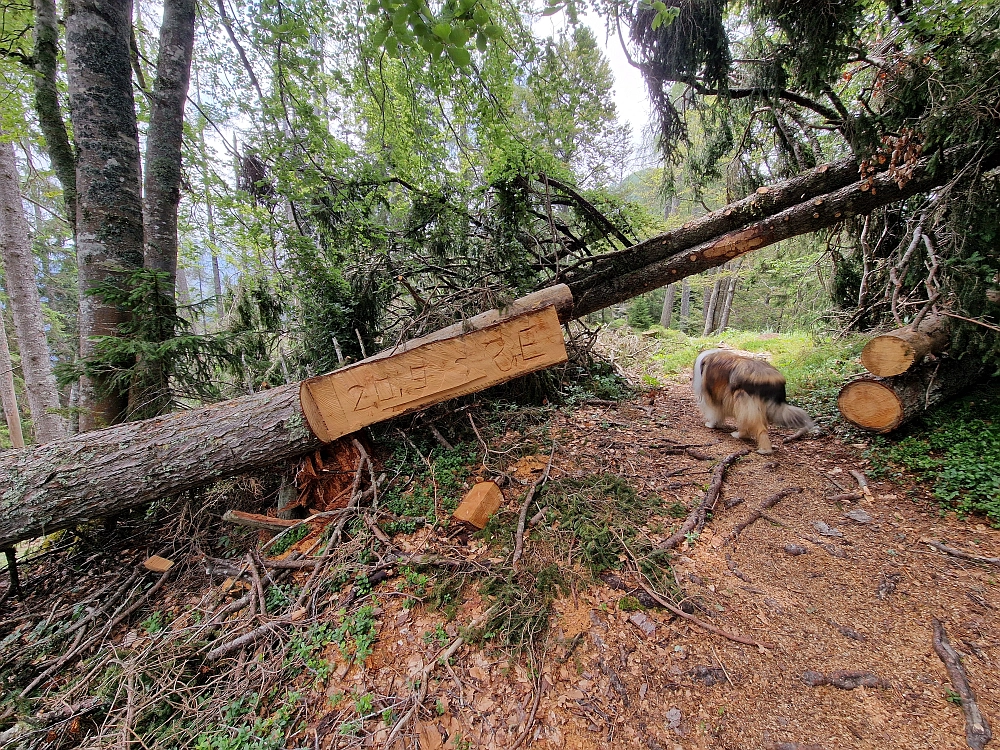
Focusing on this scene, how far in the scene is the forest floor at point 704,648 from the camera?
1.62 metres

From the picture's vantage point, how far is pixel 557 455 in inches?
133

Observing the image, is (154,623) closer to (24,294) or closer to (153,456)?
(153,456)

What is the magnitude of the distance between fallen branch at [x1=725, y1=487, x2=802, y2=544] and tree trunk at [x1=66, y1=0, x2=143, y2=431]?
192 inches

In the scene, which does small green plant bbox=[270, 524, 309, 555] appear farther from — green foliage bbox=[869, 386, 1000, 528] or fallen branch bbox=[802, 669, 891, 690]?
green foliage bbox=[869, 386, 1000, 528]

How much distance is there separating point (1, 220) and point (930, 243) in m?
11.7

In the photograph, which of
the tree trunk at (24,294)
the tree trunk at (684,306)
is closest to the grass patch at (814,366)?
the tree trunk at (684,306)

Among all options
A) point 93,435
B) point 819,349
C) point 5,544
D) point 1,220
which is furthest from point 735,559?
point 1,220

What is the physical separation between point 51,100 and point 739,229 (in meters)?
6.53

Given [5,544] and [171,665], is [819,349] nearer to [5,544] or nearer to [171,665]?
[171,665]

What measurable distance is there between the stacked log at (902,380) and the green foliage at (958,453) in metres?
0.15

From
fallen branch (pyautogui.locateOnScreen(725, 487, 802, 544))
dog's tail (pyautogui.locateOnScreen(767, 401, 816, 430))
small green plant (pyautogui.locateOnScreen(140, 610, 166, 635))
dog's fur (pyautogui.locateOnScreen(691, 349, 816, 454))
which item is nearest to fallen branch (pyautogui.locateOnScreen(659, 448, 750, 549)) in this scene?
fallen branch (pyautogui.locateOnScreen(725, 487, 802, 544))

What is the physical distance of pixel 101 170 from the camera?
3.07 metres

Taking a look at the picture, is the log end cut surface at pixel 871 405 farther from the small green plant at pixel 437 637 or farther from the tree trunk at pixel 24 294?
the tree trunk at pixel 24 294

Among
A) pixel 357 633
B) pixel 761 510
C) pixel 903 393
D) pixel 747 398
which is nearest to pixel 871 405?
pixel 903 393
